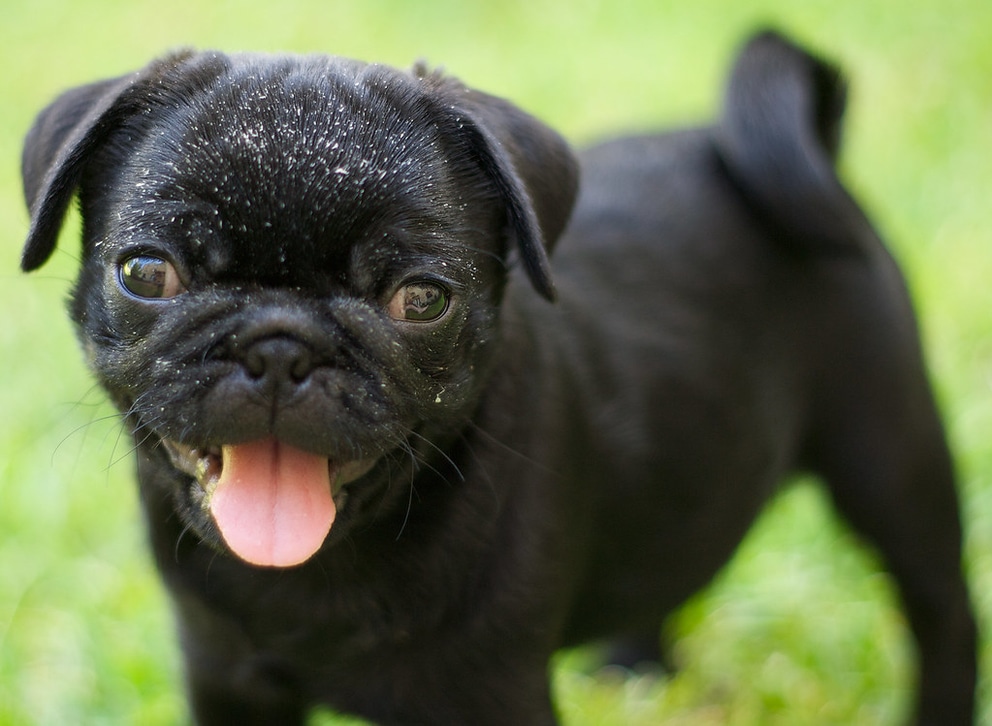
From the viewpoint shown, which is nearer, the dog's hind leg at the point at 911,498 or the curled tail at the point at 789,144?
the curled tail at the point at 789,144

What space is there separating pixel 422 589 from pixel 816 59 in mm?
1831

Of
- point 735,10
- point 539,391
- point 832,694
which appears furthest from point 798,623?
point 735,10

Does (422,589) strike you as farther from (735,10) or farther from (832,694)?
(735,10)

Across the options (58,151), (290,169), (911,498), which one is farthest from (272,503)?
(911,498)

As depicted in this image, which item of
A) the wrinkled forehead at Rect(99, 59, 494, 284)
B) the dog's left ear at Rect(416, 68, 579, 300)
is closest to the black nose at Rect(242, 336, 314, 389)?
the wrinkled forehead at Rect(99, 59, 494, 284)

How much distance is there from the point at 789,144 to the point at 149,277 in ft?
5.32

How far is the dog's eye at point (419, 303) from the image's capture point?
7.11ft

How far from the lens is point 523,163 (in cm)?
241

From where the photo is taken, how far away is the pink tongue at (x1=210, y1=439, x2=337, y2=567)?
2.14 metres

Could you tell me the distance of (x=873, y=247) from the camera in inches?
126

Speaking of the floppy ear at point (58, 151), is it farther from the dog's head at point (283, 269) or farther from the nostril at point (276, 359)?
the nostril at point (276, 359)

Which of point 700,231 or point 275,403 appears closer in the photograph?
point 275,403

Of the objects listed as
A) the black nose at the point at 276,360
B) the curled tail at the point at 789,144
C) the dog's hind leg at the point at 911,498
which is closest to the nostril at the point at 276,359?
the black nose at the point at 276,360

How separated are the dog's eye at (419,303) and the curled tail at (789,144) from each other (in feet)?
3.82
